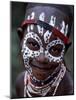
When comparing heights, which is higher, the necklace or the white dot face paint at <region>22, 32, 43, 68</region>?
the white dot face paint at <region>22, 32, 43, 68</region>

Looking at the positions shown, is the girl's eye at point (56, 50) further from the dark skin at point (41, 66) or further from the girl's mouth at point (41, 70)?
the girl's mouth at point (41, 70)

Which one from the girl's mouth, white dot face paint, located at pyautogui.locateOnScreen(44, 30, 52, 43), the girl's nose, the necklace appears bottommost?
the necklace

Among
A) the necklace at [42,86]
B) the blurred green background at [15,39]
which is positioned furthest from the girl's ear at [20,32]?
the necklace at [42,86]

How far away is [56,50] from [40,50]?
0.18 meters

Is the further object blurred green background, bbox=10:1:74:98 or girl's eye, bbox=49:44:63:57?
girl's eye, bbox=49:44:63:57

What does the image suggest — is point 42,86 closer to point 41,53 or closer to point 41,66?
point 41,66

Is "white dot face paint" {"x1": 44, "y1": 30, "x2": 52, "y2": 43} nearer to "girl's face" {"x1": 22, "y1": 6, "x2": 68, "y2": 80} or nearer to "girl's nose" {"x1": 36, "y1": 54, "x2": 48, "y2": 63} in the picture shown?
"girl's face" {"x1": 22, "y1": 6, "x2": 68, "y2": 80}

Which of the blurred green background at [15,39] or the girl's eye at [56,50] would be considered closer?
the blurred green background at [15,39]

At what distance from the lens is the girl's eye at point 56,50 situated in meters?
2.51

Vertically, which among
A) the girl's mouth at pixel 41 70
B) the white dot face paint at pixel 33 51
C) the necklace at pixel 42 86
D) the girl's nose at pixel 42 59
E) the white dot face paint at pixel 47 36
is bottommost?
the necklace at pixel 42 86

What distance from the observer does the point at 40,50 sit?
2.48m

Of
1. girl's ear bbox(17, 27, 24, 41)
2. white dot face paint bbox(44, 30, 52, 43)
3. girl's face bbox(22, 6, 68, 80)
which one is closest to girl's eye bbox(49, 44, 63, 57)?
girl's face bbox(22, 6, 68, 80)

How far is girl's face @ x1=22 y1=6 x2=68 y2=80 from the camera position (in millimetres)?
2455
